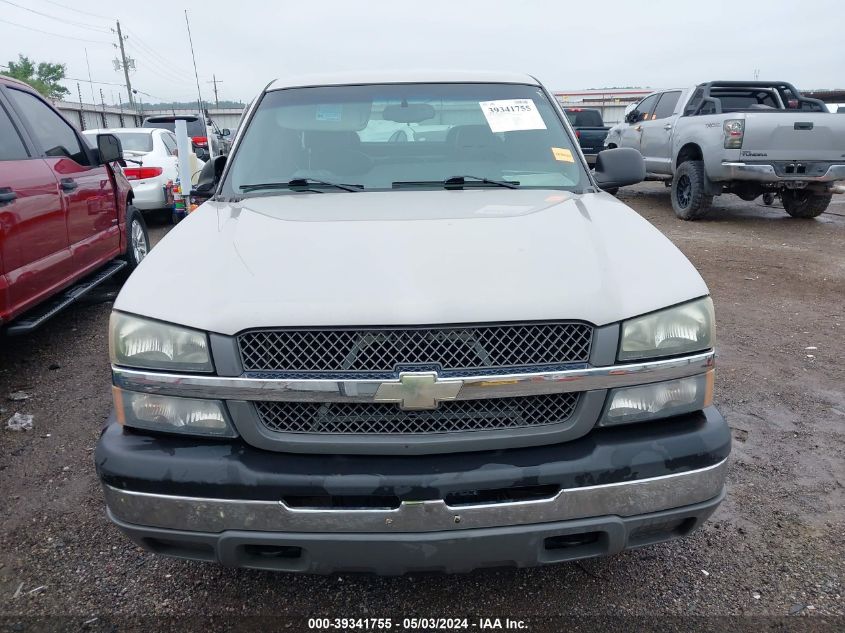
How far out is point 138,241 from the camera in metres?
6.47

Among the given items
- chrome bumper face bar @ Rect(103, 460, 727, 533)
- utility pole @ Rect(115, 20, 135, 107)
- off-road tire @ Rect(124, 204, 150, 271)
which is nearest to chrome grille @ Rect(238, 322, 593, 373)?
chrome bumper face bar @ Rect(103, 460, 727, 533)

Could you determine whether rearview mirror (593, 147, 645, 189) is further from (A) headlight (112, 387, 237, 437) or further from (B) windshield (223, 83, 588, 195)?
(A) headlight (112, 387, 237, 437)

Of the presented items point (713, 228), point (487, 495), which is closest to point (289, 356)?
point (487, 495)

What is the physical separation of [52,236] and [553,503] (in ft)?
12.8

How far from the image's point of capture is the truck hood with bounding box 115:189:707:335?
1.79 m

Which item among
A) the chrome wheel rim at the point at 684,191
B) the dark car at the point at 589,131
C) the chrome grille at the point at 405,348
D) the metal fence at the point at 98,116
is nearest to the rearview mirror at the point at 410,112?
the chrome grille at the point at 405,348

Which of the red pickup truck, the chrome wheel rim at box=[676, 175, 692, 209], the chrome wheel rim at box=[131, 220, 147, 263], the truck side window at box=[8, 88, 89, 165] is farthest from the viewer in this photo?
the chrome wheel rim at box=[676, 175, 692, 209]

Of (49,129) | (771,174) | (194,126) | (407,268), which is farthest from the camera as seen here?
(194,126)

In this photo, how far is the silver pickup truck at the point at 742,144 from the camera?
8.69 m

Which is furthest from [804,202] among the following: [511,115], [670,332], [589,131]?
[670,332]

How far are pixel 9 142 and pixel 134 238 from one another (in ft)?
7.59

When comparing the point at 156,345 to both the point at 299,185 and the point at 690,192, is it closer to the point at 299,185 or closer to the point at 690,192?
the point at 299,185

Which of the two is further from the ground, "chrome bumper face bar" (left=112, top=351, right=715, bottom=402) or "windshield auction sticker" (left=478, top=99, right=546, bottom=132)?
"windshield auction sticker" (left=478, top=99, right=546, bottom=132)

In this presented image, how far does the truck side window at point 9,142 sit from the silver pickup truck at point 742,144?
8.38 m
